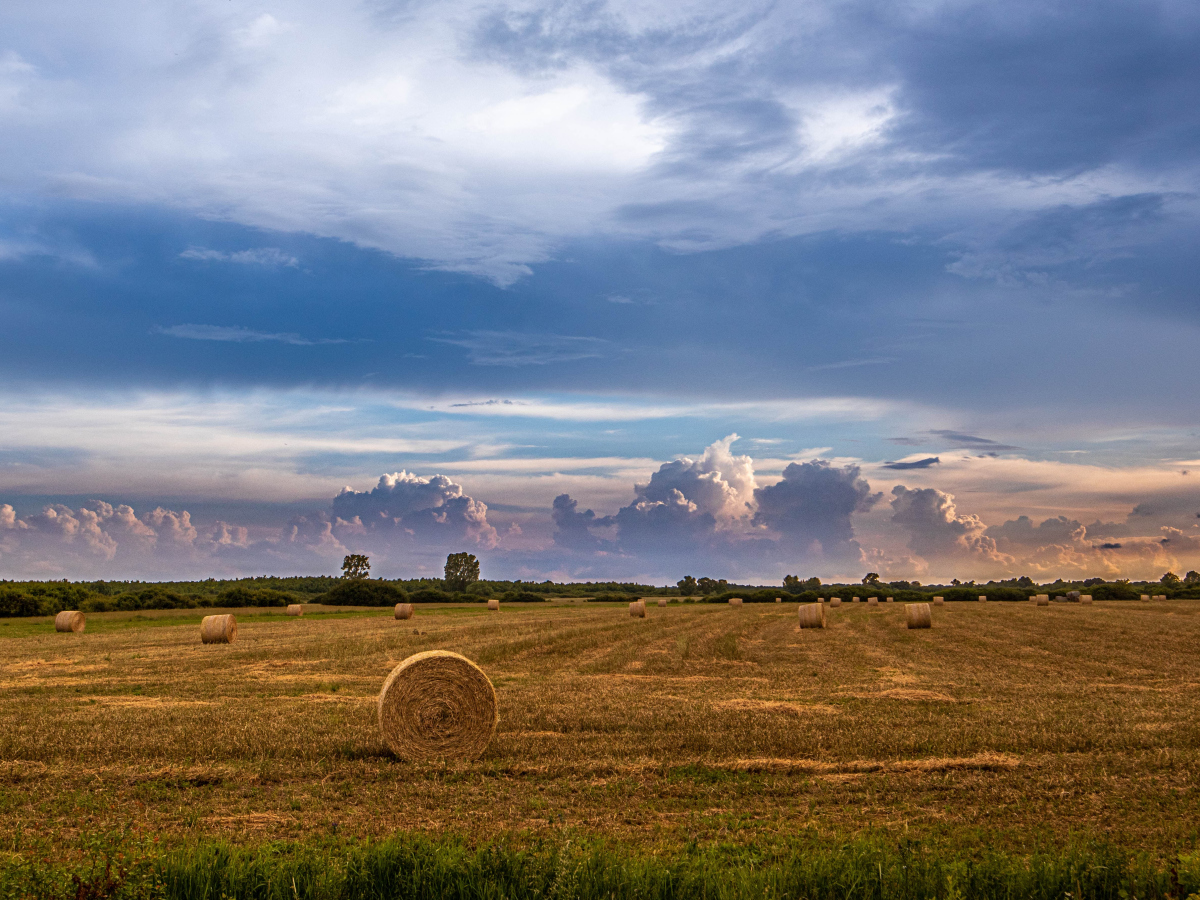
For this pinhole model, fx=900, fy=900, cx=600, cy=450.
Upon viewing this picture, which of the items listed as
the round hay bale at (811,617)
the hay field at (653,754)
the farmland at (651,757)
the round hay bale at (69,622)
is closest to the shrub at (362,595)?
the round hay bale at (69,622)

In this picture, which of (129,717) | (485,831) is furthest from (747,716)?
(129,717)

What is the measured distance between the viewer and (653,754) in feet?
44.1

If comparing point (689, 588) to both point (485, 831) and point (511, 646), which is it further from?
point (485, 831)

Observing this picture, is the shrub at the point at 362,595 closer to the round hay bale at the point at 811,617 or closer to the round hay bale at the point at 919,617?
the round hay bale at the point at 811,617

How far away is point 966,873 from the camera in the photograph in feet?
24.8

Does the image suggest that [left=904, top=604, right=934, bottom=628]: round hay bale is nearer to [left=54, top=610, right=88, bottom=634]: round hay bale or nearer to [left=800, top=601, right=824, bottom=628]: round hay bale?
[left=800, top=601, right=824, bottom=628]: round hay bale

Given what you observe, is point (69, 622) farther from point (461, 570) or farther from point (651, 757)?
point (461, 570)

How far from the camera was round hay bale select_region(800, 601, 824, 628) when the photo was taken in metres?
43.0

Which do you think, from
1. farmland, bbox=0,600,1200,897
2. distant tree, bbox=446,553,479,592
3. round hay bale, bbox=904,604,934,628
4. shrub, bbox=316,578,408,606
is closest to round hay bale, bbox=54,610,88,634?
farmland, bbox=0,600,1200,897

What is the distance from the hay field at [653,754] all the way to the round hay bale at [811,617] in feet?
51.4

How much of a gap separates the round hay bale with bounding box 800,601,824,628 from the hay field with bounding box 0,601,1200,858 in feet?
51.4

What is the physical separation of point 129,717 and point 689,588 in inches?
5154

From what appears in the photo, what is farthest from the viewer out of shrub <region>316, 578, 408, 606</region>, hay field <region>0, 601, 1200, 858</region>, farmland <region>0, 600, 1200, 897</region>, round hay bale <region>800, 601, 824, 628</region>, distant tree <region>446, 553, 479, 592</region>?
distant tree <region>446, 553, 479, 592</region>

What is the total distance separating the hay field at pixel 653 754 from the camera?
1017cm
